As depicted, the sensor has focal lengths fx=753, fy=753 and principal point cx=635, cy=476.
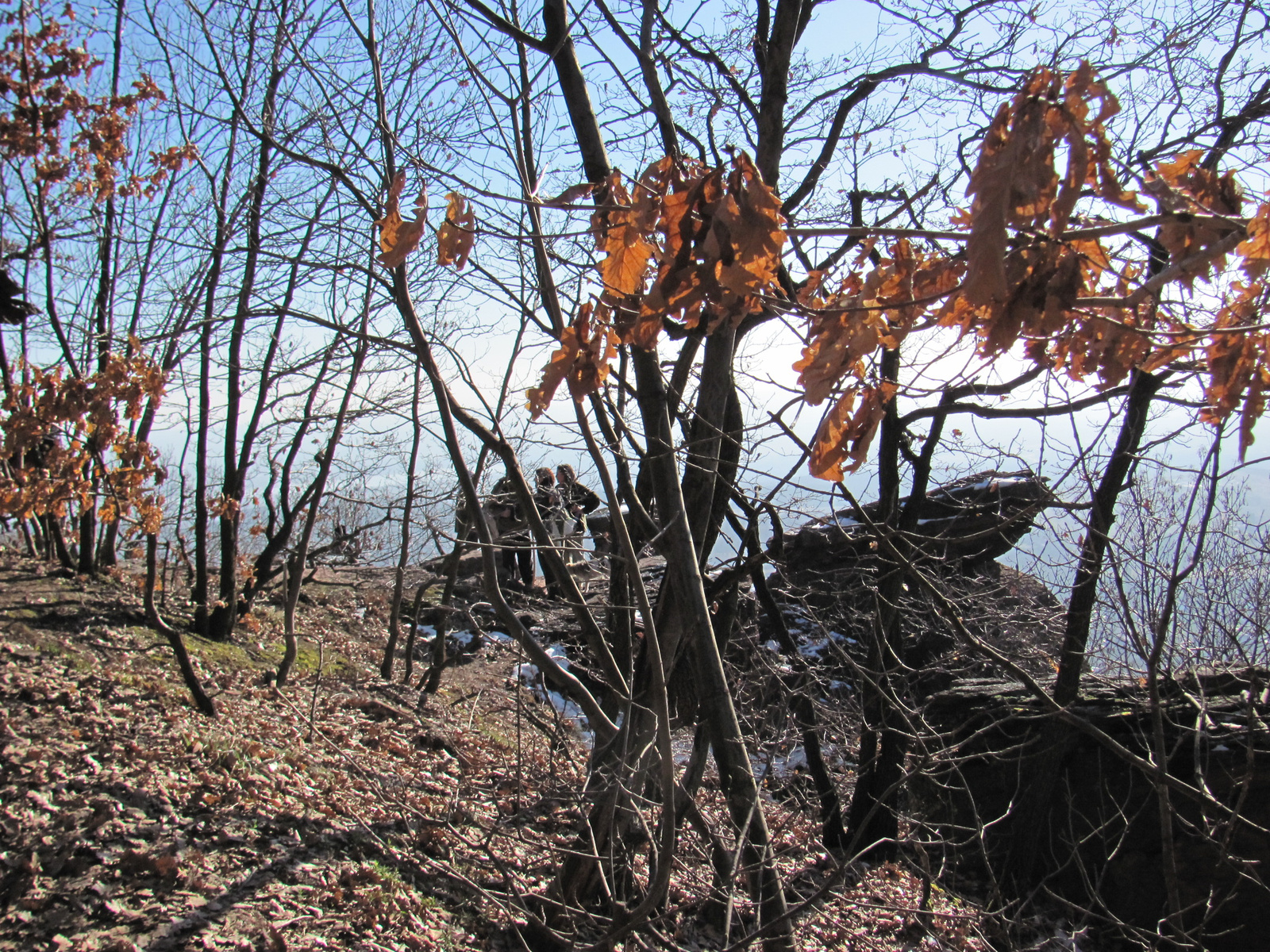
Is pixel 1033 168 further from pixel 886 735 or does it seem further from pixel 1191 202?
pixel 886 735

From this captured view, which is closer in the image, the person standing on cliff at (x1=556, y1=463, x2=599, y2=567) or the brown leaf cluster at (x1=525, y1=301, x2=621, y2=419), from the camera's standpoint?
the brown leaf cluster at (x1=525, y1=301, x2=621, y2=419)

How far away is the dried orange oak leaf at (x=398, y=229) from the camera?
176cm

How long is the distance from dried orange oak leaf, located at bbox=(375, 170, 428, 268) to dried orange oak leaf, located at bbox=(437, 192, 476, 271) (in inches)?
2.3

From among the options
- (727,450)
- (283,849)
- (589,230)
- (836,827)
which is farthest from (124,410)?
(836,827)

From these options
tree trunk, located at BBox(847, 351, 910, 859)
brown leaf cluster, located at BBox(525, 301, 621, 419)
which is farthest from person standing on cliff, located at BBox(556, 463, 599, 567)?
tree trunk, located at BBox(847, 351, 910, 859)

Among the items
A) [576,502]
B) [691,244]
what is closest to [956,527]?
[576,502]

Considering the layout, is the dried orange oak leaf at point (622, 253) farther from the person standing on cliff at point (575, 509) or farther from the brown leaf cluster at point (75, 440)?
the brown leaf cluster at point (75, 440)

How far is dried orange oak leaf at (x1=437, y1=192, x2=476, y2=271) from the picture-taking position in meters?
1.83

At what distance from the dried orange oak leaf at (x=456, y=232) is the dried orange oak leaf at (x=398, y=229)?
0.19ft

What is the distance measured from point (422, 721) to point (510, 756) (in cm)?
81

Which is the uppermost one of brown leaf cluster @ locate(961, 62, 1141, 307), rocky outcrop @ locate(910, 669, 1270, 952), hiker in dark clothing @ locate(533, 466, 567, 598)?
brown leaf cluster @ locate(961, 62, 1141, 307)

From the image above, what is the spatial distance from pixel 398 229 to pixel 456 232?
134 mm

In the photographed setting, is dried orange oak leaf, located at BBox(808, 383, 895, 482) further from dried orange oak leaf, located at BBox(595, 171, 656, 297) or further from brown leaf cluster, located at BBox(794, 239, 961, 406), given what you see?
dried orange oak leaf, located at BBox(595, 171, 656, 297)

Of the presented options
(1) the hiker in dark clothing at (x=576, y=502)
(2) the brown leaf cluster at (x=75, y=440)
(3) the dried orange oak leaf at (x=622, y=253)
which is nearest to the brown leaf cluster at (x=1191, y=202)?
(3) the dried orange oak leaf at (x=622, y=253)
